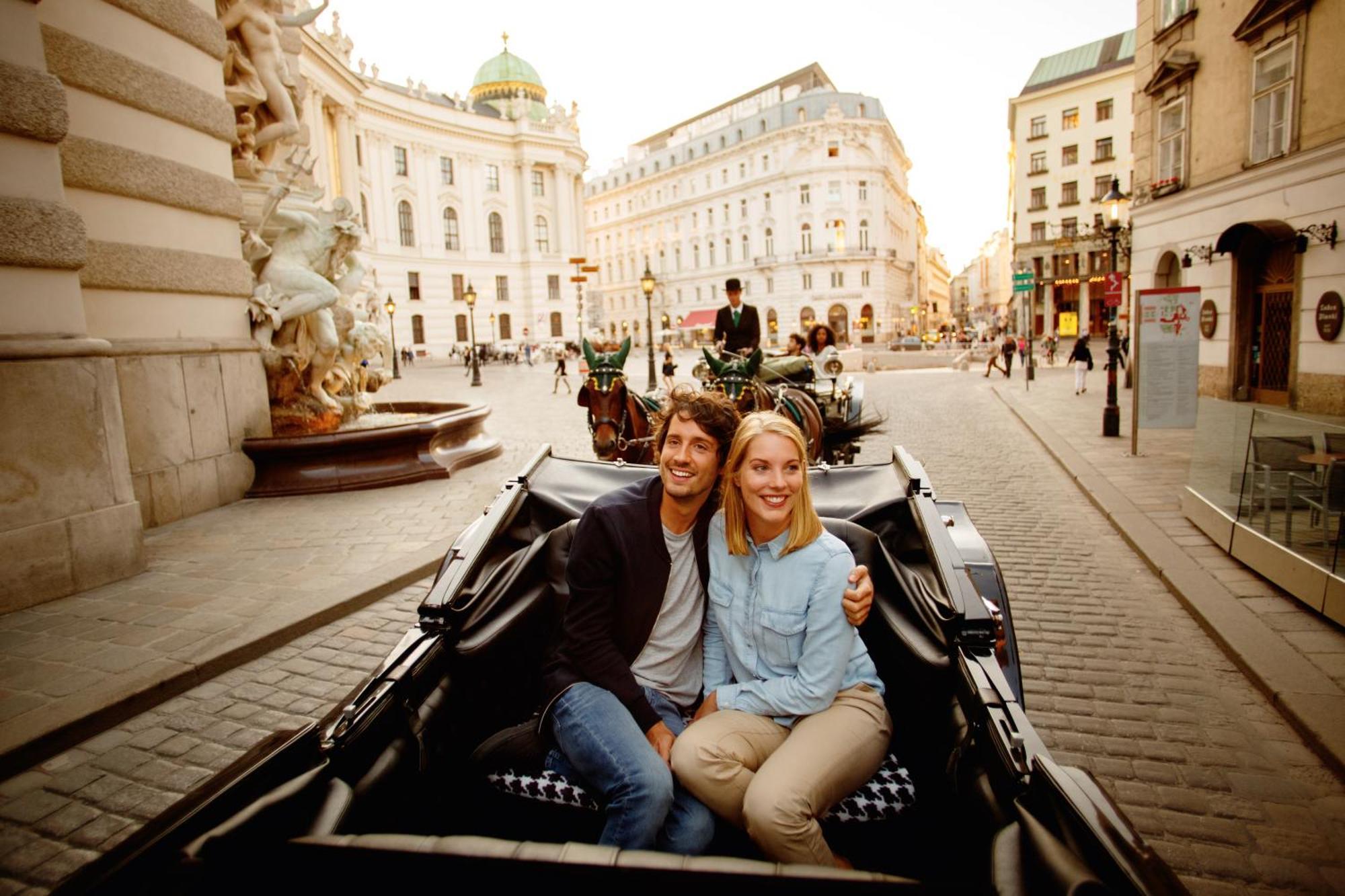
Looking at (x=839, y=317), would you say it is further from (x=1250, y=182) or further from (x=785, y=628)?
(x=785, y=628)

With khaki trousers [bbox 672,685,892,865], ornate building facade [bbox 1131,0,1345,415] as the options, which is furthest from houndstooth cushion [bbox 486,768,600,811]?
ornate building facade [bbox 1131,0,1345,415]

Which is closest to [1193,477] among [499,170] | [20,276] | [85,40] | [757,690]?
[757,690]

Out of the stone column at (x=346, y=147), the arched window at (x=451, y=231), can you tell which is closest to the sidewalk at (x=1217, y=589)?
the stone column at (x=346, y=147)

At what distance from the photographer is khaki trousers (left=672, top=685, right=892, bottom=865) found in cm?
213

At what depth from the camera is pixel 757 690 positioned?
253cm

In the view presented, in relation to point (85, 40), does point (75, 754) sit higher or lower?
lower

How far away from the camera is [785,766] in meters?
2.24

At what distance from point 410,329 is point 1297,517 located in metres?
59.9

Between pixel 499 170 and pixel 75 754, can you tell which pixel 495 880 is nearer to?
pixel 75 754

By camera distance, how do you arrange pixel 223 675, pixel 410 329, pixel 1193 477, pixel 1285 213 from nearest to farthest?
pixel 223 675, pixel 1193 477, pixel 1285 213, pixel 410 329

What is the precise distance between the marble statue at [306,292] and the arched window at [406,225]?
5139 cm

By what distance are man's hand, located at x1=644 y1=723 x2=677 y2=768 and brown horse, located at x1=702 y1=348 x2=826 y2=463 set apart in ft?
17.9

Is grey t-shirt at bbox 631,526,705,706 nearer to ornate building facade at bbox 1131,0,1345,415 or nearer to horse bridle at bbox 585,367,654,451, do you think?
horse bridle at bbox 585,367,654,451

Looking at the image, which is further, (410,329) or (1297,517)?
(410,329)
